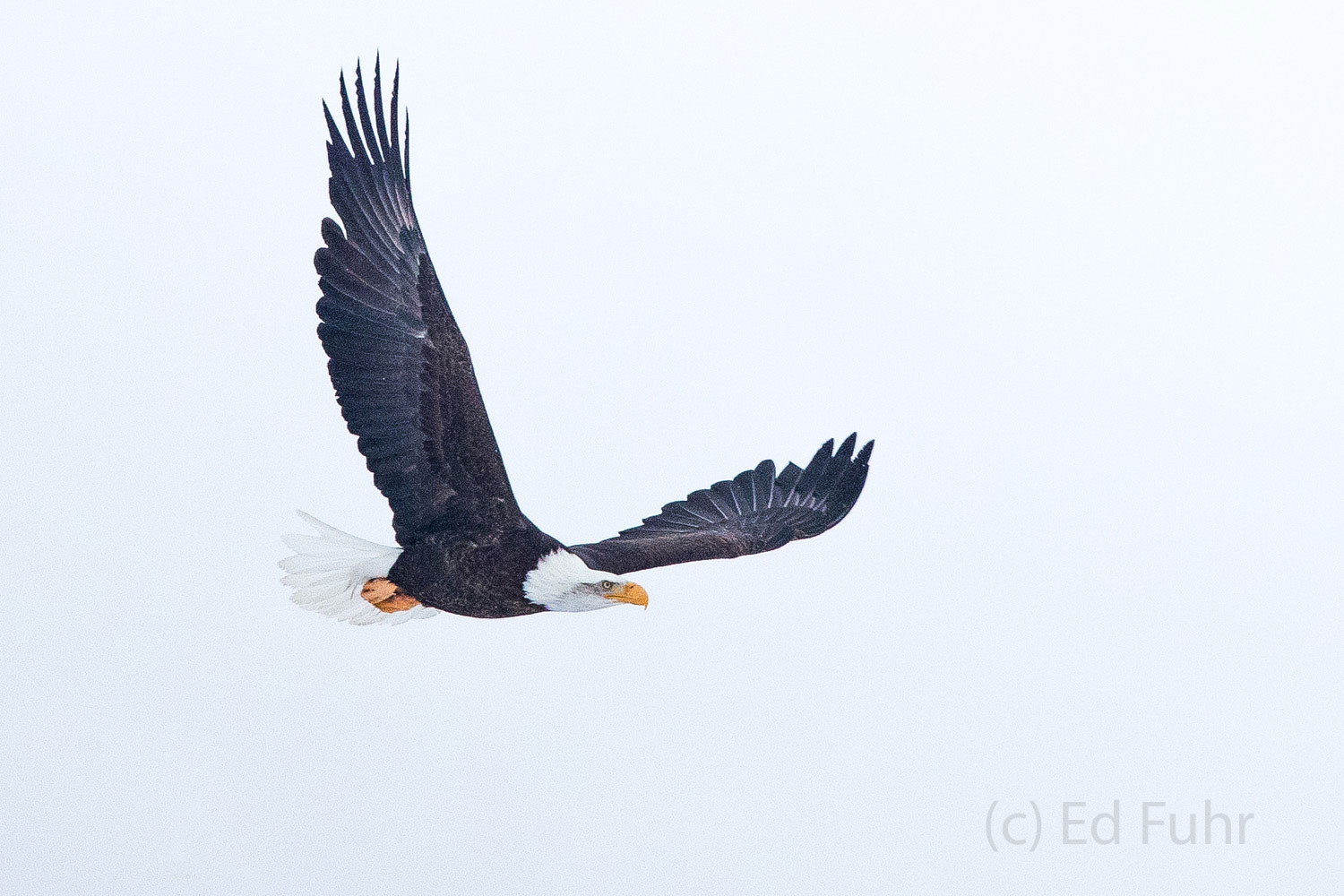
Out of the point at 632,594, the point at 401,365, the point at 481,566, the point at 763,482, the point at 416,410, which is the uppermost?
the point at 763,482

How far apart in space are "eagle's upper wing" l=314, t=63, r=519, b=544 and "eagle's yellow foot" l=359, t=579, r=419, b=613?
1.48ft

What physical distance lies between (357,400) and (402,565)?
74cm

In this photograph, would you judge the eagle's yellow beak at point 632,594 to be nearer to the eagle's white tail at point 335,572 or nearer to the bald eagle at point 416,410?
the bald eagle at point 416,410

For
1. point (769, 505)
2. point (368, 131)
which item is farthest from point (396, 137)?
point (769, 505)

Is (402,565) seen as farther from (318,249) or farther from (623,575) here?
(318,249)

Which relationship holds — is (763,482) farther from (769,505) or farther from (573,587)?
(573,587)

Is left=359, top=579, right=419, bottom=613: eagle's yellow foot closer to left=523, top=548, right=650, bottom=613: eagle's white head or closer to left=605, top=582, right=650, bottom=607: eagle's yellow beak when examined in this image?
left=523, top=548, right=650, bottom=613: eagle's white head

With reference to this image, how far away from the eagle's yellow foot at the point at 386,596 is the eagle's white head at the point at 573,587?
75cm

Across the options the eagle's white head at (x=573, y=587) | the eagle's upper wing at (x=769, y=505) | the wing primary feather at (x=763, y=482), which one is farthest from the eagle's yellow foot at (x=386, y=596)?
the wing primary feather at (x=763, y=482)

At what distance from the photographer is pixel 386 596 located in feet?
21.6

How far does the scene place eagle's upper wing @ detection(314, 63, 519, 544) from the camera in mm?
5996

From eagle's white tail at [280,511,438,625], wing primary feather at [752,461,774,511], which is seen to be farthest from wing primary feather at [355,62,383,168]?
wing primary feather at [752,461,774,511]

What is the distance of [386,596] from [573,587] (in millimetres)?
1010

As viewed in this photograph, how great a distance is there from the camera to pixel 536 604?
6.09 metres
